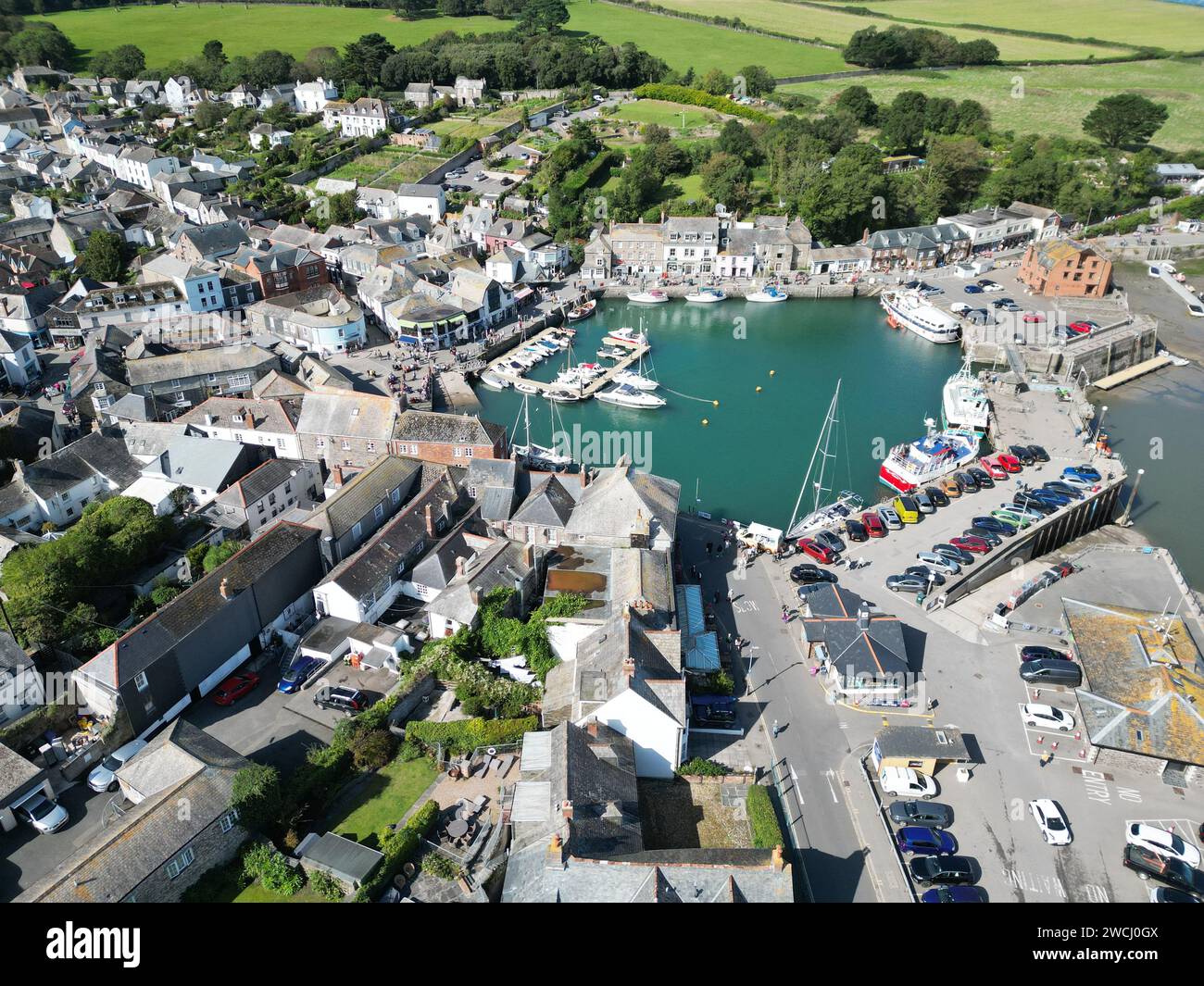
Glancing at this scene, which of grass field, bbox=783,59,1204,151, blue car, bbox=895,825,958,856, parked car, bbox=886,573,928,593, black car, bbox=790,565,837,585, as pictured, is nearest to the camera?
blue car, bbox=895,825,958,856

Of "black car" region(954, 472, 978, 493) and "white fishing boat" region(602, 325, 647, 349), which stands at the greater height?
"white fishing boat" region(602, 325, 647, 349)

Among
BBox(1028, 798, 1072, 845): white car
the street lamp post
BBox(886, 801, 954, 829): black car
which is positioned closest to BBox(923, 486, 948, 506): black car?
the street lamp post

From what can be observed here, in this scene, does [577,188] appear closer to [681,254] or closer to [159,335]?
[681,254]

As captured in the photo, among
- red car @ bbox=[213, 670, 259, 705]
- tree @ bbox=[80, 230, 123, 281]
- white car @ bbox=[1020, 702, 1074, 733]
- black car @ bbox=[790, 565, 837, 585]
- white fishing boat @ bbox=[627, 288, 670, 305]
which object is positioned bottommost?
red car @ bbox=[213, 670, 259, 705]

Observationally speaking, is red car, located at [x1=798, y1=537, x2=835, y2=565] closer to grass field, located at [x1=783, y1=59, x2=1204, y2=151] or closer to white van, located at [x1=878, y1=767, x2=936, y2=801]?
white van, located at [x1=878, y1=767, x2=936, y2=801]

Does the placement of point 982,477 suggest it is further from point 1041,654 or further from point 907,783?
point 907,783

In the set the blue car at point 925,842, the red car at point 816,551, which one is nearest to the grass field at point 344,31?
the red car at point 816,551
